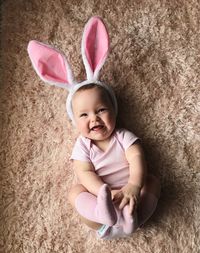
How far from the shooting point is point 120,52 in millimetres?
1165

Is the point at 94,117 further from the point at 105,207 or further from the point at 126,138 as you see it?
the point at 105,207

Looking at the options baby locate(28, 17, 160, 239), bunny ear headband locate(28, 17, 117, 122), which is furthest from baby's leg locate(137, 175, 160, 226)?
bunny ear headband locate(28, 17, 117, 122)

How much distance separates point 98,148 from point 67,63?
0.22 meters

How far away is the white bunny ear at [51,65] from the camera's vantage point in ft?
3.46

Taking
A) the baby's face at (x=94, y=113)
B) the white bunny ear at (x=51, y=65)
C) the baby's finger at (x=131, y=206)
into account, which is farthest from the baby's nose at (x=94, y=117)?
the baby's finger at (x=131, y=206)

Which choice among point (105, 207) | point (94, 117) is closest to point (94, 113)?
point (94, 117)

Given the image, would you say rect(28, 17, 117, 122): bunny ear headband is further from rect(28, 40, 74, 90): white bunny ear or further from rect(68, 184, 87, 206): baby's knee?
rect(68, 184, 87, 206): baby's knee

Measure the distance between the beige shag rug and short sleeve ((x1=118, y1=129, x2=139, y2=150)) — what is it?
60 millimetres

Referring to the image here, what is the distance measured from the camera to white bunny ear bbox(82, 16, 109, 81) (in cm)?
105

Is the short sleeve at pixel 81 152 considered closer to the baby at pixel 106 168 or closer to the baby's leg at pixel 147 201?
the baby at pixel 106 168

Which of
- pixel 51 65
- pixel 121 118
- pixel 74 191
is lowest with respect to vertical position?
pixel 74 191

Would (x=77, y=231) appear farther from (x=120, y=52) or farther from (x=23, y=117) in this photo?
(x=120, y=52)

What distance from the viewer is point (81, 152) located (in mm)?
1049

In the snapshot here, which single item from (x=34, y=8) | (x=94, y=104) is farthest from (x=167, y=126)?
(x=34, y=8)
